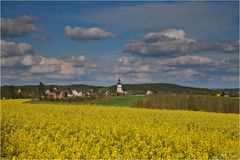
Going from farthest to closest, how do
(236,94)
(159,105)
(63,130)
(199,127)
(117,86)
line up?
(117,86) → (236,94) → (159,105) → (199,127) → (63,130)

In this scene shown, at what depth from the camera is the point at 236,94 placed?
65.2 m

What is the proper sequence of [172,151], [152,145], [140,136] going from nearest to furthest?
[172,151] → [152,145] → [140,136]

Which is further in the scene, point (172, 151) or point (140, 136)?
point (140, 136)

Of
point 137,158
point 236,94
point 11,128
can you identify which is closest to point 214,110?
point 236,94

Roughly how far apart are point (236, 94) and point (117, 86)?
5181 centimetres

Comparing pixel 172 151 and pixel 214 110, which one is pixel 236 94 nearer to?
pixel 214 110

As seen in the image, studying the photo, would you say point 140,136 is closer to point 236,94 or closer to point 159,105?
point 159,105

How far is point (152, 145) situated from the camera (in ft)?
49.4

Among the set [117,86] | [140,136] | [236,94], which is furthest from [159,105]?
[117,86]

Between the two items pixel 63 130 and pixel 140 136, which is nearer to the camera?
pixel 140 136

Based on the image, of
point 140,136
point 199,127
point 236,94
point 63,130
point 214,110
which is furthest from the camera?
point 236,94

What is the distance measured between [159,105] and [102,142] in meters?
38.5

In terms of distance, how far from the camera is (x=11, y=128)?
22.7 m

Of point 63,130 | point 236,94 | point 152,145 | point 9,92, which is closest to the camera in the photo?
point 152,145
